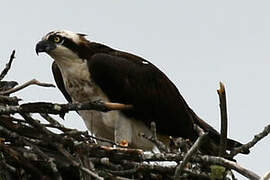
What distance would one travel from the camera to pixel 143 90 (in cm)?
887

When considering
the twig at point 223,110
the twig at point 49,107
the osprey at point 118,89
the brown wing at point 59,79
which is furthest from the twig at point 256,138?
the brown wing at point 59,79

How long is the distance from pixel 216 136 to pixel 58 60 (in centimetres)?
180

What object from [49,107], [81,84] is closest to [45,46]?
[81,84]

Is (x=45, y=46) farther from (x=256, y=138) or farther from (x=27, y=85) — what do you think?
(x=256, y=138)

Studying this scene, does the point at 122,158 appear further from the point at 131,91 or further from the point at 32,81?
the point at 131,91

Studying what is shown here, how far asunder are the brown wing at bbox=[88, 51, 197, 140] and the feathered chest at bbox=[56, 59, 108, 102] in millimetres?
61

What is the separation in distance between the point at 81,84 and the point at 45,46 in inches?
21.1

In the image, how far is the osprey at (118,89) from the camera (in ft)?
28.4

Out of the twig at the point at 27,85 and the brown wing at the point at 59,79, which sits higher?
the twig at the point at 27,85

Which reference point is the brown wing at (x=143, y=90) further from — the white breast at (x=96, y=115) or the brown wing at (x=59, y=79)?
Answer: the brown wing at (x=59, y=79)

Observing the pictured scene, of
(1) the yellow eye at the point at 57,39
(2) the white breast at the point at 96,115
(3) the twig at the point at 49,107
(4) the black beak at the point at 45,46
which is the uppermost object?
(1) the yellow eye at the point at 57,39

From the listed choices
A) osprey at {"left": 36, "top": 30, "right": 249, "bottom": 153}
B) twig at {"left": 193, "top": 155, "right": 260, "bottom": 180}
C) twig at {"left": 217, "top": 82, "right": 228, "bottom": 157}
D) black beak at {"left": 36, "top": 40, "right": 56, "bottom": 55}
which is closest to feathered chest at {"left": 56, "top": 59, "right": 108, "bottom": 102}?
osprey at {"left": 36, "top": 30, "right": 249, "bottom": 153}

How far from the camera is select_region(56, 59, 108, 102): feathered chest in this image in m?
8.66

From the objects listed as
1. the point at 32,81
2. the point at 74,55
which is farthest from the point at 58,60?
the point at 32,81
